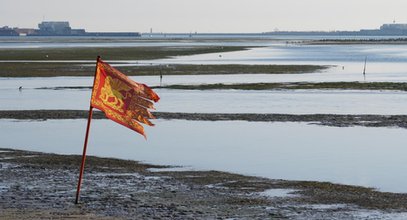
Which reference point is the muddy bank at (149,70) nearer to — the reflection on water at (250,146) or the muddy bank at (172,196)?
the reflection on water at (250,146)

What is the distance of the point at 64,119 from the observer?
39.0 meters

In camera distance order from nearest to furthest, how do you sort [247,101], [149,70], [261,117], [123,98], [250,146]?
[123,98] → [250,146] → [261,117] → [247,101] → [149,70]

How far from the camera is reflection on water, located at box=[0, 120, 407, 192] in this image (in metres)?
24.5

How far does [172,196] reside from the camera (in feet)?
67.0

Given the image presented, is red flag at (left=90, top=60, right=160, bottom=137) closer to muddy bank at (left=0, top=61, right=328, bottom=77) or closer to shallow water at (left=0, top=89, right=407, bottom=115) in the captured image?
shallow water at (left=0, top=89, right=407, bottom=115)

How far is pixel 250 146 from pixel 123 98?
1177 cm

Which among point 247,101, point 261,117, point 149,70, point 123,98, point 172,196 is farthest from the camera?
point 149,70

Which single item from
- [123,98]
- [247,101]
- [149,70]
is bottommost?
[123,98]

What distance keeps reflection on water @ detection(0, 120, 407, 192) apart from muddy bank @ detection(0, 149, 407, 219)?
1610 millimetres

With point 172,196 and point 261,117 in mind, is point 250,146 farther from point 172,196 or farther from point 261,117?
point 172,196

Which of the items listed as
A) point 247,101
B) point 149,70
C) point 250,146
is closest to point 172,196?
point 250,146

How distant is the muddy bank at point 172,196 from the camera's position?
18.5 metres

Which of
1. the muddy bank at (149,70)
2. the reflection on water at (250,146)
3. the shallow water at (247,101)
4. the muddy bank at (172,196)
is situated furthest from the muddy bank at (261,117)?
the muddy bank at (149,70)

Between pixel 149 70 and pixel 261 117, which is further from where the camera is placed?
pixel 149 70
